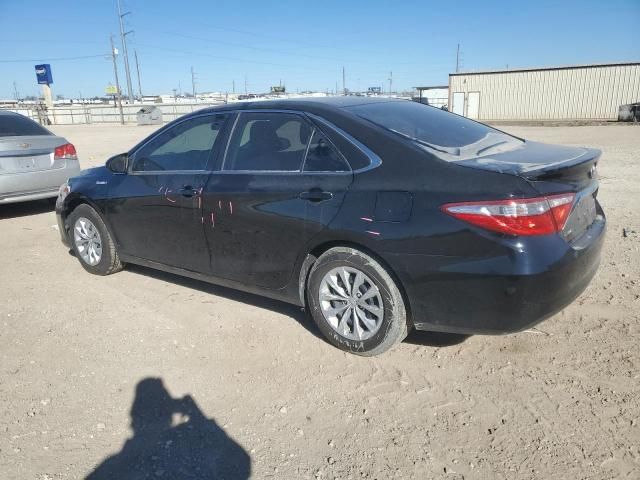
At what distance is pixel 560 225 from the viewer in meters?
2.76

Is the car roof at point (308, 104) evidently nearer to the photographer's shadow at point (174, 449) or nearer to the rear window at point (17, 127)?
the photographer's shadow at point (174, 449)

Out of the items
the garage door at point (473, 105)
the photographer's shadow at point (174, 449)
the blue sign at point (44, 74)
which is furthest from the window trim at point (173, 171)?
the blue sign at point (44, 74)

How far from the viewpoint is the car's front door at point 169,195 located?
399 cm

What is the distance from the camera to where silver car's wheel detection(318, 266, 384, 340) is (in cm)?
319

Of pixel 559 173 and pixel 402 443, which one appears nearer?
pixel 402 443

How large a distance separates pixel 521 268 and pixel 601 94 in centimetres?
3856

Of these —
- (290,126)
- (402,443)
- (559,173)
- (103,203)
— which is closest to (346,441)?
(402,443)

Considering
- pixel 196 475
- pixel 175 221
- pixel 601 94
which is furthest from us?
pixel 601 94

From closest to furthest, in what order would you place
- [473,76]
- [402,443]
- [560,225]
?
1. [402,443]
2. [560,225]
3. [473,76]

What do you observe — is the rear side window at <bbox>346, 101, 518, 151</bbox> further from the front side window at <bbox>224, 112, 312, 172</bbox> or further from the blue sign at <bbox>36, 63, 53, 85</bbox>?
the blue sign at <bbox>36, 63, 53, 85</bbox>

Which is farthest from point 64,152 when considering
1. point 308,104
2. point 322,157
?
point 322,157

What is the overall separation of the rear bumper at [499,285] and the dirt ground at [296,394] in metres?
0.42

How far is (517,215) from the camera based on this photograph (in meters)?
2.65

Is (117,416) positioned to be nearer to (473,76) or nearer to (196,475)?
(196,475)
